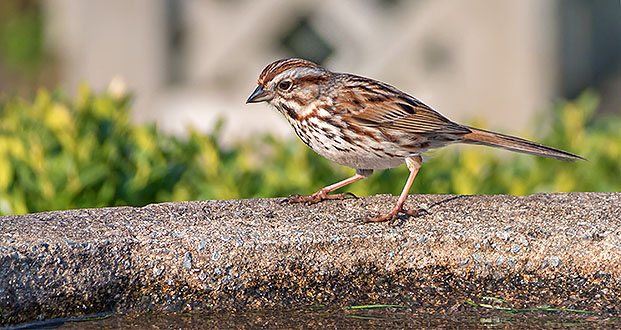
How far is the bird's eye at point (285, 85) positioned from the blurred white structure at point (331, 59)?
374 centimetres

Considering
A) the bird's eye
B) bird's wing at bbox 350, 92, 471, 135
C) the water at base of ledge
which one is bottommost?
the water at base of ledge

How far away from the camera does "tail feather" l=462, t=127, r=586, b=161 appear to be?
11.9 ft

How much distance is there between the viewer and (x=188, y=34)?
8461mm

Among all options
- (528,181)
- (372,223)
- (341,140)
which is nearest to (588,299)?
(372,223)

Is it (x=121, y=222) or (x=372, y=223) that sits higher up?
(x=372, y=223)

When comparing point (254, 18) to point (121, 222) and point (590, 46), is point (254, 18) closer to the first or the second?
point (590, 46)

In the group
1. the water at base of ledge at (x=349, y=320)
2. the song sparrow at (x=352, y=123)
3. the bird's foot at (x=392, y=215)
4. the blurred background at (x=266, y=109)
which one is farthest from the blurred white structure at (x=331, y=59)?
the water at base of ledge at (x=349, y=320)

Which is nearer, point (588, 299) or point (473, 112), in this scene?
point (588, 299)

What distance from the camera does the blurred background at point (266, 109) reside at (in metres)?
4.24

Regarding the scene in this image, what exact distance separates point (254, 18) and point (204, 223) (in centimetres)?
505

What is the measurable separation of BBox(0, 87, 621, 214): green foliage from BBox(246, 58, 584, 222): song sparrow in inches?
21.9

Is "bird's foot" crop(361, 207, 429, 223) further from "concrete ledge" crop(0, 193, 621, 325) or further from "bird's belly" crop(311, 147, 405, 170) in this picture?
"bird's belly" crop(311, 147, 405, 170)

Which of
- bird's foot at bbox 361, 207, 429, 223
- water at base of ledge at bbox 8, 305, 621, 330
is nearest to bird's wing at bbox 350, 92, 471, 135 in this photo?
bird's foot at bbox 361, 207, 429, 223

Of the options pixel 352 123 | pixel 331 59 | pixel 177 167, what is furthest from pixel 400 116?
pixel 331 59
